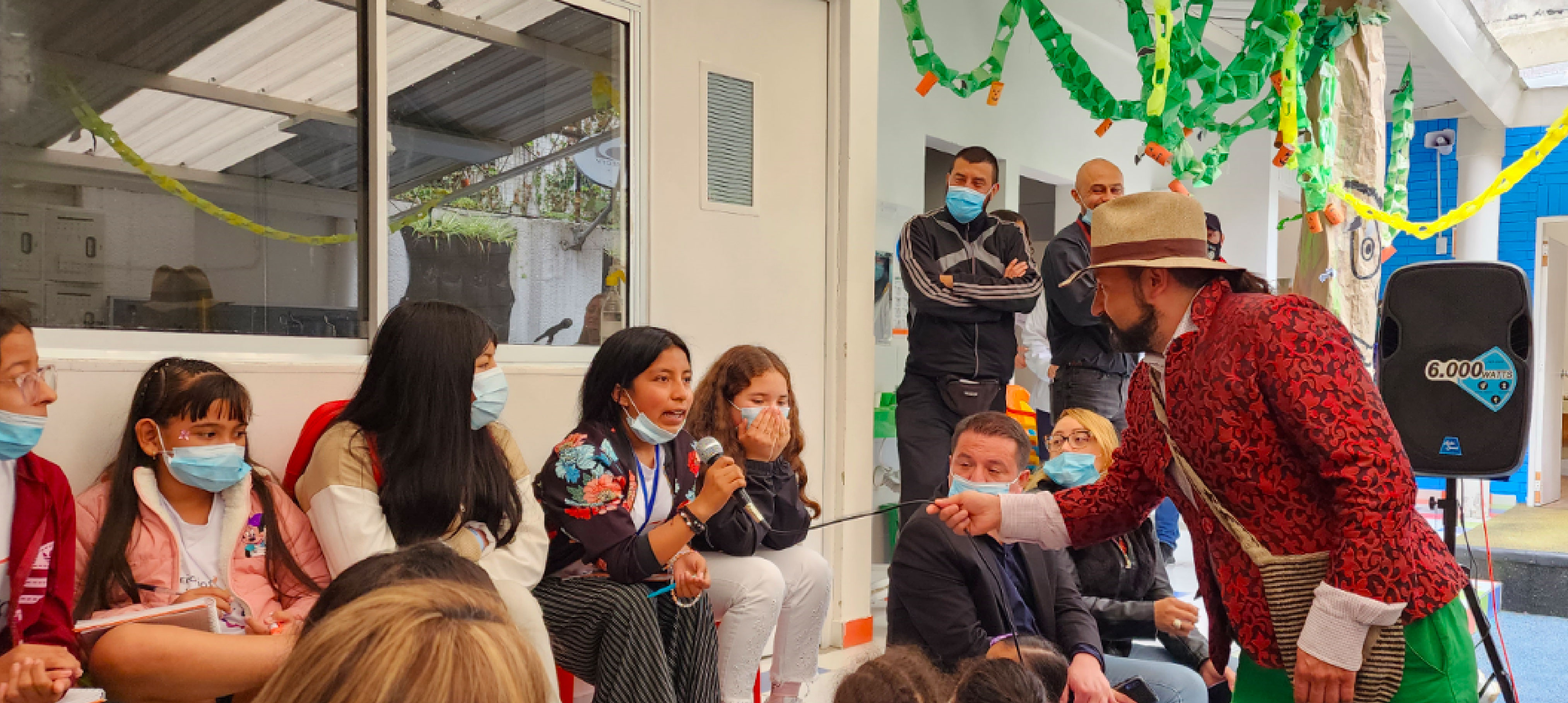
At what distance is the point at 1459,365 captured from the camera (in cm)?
357

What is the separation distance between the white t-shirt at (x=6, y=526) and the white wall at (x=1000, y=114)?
12.2ft

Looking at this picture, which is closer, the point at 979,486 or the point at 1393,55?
the point at 979,486

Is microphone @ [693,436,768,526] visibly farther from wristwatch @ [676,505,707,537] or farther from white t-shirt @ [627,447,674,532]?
white t-shirt @ [627,447,674,532]

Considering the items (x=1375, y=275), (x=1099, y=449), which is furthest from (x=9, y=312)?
(x=1375, y=275)

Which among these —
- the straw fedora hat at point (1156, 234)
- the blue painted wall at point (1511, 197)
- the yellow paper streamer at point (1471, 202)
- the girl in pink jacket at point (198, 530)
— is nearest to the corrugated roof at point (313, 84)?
the girl in pink jacket at point (198, 530)

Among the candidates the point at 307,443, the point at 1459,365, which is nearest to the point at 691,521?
the point at 307,443

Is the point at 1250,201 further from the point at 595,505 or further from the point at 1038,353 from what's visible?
the point at 595,505

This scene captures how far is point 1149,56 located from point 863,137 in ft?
5.05

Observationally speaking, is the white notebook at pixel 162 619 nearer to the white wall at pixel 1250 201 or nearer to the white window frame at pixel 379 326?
the white window frame at pixel 379 326

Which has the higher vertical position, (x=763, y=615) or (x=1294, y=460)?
(x=1294, y=460)

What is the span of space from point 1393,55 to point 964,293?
223 inches

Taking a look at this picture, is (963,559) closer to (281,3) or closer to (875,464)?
(281,3)

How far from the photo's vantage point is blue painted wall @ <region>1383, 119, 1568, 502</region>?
9680mm

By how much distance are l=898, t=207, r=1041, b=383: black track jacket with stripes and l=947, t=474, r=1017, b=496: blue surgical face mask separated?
1358 millimetres
